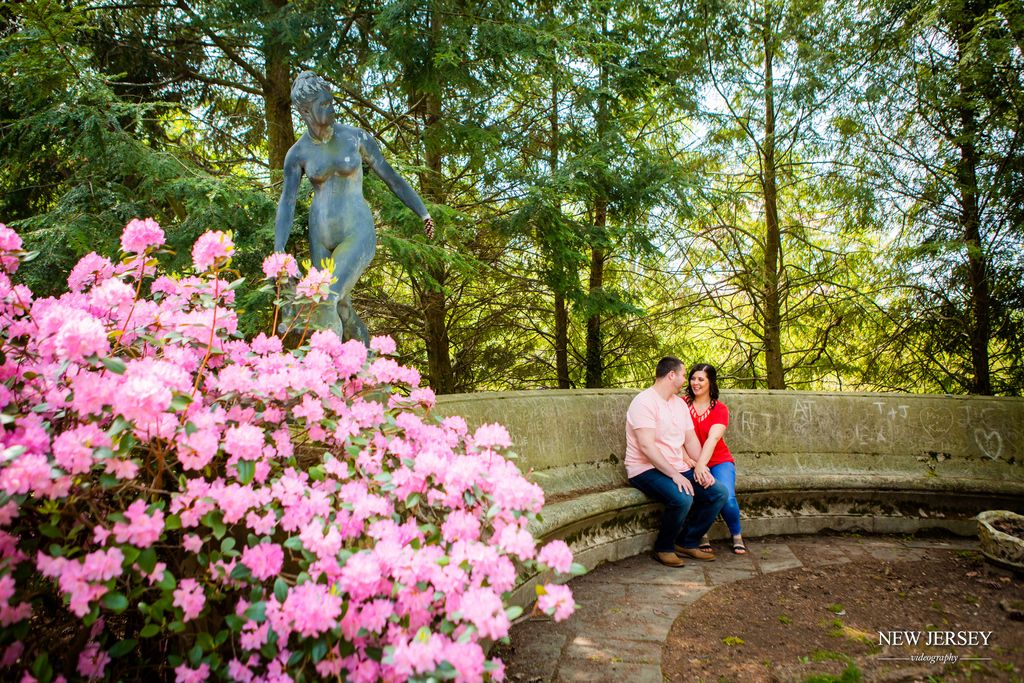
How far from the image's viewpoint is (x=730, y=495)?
4625 millimetres

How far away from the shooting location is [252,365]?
6.23ft

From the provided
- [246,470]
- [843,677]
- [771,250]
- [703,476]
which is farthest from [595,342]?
[246,470]

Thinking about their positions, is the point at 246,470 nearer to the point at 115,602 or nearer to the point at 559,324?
the point at 115,602

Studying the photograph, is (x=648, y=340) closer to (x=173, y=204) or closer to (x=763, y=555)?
(x=763, y=555)

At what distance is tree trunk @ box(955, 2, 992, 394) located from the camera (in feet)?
22.8

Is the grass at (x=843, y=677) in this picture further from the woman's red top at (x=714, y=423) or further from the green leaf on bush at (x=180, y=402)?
the green leaf on bush at (x=180, y=402)

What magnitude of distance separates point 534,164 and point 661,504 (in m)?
4.47

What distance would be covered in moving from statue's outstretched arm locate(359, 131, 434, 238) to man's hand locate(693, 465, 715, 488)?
2.53m

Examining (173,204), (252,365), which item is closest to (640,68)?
Result: (173,204)

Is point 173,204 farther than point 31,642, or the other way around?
point 173,204

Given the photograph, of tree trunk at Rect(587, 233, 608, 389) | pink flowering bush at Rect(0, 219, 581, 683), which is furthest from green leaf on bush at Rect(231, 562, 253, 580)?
tree trunk at Rect(587, 233, 608, 389)

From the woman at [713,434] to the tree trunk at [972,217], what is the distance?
405 centimetres

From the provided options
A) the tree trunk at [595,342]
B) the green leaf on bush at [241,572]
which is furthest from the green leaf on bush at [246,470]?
the tree trunk at [595,342]

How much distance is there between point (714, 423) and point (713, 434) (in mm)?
122
